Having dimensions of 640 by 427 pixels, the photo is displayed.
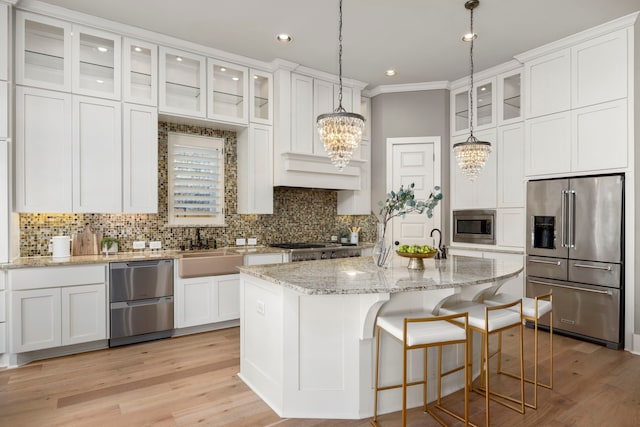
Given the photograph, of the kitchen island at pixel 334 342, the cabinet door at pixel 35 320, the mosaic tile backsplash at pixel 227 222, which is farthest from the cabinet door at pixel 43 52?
the kitchen island at pixel 334 342

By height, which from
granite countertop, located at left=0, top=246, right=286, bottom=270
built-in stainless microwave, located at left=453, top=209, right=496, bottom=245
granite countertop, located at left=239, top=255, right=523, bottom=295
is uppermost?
built-in stainless microwave, located at left=453, top=209, right=496, bottom=245

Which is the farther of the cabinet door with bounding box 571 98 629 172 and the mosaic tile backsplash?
the mosaic tile backsplash

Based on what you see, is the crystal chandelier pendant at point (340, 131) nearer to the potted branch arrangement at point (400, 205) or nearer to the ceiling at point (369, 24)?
the potted branch arrangement at point (400, 205)

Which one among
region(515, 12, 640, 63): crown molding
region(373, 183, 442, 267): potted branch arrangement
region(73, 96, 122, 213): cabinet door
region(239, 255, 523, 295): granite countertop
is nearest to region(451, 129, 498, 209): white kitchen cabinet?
region(515, 12, 640, 63): crown molding

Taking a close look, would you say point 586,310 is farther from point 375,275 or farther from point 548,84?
point 375,275

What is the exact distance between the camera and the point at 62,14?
3.44 meters

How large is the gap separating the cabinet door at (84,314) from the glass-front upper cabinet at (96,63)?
186 cm

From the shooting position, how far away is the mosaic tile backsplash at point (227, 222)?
12.1ft

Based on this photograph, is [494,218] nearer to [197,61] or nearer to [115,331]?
[197,61]

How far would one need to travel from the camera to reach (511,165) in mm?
4559

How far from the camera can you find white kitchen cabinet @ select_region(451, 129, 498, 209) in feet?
15.6

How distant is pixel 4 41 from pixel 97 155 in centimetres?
113

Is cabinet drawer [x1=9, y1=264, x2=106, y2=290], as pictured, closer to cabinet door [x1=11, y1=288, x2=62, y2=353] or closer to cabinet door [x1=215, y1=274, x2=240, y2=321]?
cabinet door [x1=11, y1=288, x2=62, y2=353]

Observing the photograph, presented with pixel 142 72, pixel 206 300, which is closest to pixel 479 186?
pixel 206 300
